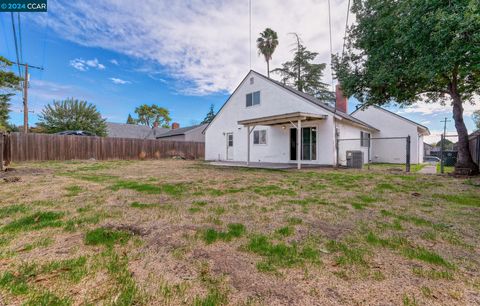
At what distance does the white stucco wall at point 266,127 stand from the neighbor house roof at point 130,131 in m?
18.5

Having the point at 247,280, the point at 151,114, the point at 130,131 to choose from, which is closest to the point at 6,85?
the point at 130,131

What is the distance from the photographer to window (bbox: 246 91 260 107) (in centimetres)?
1473

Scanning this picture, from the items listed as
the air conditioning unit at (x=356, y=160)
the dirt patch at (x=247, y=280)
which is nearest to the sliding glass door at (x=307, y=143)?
the air conditioning unit at (x=356, y=160)

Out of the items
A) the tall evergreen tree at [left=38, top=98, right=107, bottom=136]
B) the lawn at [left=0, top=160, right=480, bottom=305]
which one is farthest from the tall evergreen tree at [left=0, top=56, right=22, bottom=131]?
the lawn at [left=0, top=160, right=480, bottom=305]

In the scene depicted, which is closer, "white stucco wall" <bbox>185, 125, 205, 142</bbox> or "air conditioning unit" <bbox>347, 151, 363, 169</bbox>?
"air conditioning unit" <bbox>347, 151, 363, 169</bbox>

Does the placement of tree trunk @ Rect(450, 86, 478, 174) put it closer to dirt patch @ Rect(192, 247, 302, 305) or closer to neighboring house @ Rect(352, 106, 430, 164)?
neighboring house @ Rect(352, 106, 430, 164)

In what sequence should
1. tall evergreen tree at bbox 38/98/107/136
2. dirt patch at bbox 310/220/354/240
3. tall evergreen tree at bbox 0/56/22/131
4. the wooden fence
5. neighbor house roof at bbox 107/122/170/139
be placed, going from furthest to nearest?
1. neighbor house roof at bbox 107/122/170/139
2. tall evergreen tree at bbox 38/98/107/136
3. tall evergreen tree at bbox 0/56/22/131
4. the wooden fence
5. dirt patch at bbox 310/220/354/240

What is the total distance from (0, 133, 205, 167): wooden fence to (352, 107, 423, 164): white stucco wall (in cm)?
1535

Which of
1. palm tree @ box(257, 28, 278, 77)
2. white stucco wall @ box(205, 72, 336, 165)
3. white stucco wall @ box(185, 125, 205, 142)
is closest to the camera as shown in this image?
white stucco wall @ box(205, 72, 336, 165)

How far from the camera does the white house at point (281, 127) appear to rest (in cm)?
1155

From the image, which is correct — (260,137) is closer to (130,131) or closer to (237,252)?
(237,252)

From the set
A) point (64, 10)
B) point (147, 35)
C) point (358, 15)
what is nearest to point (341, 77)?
point (358, 15)

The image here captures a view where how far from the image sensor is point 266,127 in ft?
46.4

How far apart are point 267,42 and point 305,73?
6.35 metres
